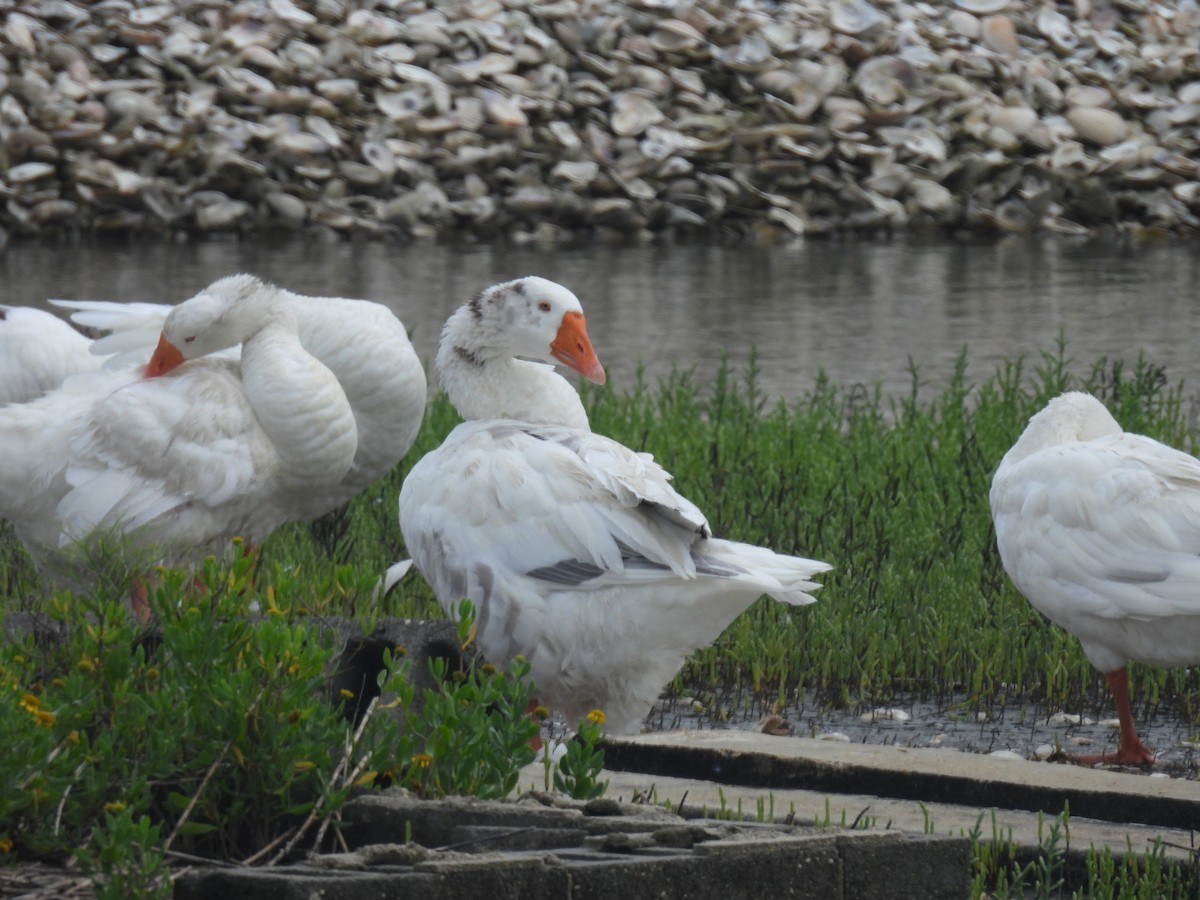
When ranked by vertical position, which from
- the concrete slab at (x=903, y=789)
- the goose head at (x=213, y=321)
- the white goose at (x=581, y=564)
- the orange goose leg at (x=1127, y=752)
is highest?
the goose head at (x=213, y=321)

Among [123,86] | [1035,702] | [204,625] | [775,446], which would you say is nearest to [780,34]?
[123,86]

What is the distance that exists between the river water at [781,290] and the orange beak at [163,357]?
3713 millimetres

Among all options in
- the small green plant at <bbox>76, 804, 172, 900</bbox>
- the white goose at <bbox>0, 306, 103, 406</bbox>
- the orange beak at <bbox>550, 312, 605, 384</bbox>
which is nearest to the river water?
the white goose at <bbox>0, 306, 103, 406</bbox>

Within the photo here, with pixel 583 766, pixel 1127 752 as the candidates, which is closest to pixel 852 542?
pixel 1127 752

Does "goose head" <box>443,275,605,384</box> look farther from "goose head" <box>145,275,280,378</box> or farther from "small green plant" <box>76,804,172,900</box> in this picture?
"small green plant" <box>76,804,172,900</box>

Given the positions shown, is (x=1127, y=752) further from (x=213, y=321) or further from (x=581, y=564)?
(x=213, y=321)

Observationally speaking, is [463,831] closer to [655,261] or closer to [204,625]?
[204,625]

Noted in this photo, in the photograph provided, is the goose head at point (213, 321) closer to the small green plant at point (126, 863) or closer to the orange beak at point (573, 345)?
the orange beak at point (573, 345)

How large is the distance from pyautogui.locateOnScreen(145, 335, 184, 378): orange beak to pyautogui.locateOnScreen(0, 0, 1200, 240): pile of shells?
34.3 ft

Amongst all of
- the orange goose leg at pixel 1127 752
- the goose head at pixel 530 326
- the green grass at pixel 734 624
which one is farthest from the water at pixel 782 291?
the orange goose leg at pixel 1127 752

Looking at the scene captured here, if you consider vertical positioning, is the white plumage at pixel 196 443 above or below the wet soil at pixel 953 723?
above

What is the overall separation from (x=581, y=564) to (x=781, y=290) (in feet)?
29.7

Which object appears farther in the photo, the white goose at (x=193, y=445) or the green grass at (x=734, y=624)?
the white goose at (x=193, y=445)

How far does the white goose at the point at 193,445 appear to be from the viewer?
19.2ft
